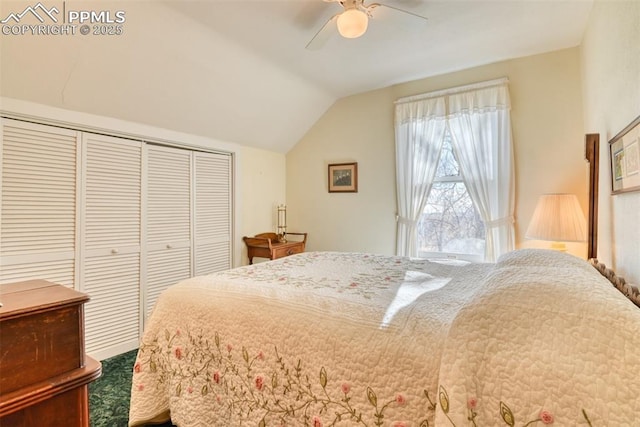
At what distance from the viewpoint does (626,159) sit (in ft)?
4.33

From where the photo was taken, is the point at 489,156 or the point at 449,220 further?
the point at 449,220

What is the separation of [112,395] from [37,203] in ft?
4.74

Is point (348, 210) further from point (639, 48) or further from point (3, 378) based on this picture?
point (3, 378)

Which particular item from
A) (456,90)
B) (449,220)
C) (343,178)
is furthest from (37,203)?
(456,90)

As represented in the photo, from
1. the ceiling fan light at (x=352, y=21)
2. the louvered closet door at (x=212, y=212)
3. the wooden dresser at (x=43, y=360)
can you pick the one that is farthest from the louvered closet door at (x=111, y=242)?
the ceiling fan light at (x=352, y=21)

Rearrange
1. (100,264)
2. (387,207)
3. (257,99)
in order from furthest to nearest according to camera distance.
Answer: (387,207) < (257,99) < (100,264)

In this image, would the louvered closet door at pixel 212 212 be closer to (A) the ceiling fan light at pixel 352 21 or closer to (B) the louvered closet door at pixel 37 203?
(B) the louvered closet door at pixel 37 203

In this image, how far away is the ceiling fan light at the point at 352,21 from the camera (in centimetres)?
173

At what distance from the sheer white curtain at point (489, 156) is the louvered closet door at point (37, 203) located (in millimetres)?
3447

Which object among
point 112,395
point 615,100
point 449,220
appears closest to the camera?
point 615,100

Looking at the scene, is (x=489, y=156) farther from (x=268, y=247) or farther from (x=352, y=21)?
(x=268, y=247)

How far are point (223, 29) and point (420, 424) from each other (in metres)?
2.68

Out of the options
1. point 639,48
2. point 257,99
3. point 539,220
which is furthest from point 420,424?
point 257,99

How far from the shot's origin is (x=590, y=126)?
229cm
